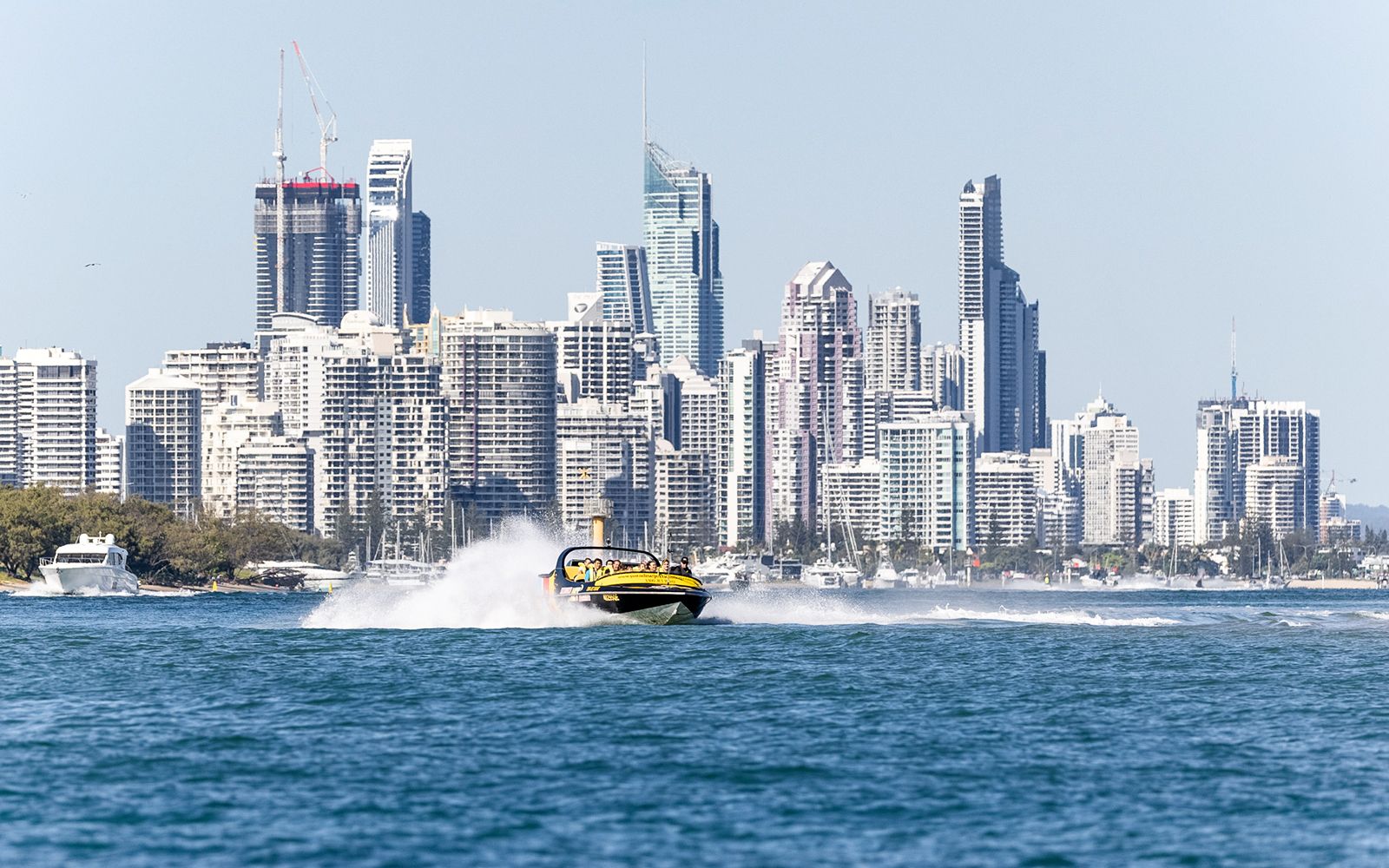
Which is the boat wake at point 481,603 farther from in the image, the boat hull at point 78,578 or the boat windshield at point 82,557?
the boat windshield at point 82,557

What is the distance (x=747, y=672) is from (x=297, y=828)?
3036 centimetres

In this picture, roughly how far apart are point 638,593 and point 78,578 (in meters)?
91.8

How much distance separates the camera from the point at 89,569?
165875 mm

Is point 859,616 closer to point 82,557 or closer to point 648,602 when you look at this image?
point 648,602

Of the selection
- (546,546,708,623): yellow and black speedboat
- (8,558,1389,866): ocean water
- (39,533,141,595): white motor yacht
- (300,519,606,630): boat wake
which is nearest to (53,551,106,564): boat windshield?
(39,533,141,595): white motor yacht

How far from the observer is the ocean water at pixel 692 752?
35.3 meters

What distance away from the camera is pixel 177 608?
459ft

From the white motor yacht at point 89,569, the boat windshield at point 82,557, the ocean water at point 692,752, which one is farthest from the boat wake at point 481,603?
the boat windshield at point 82,557

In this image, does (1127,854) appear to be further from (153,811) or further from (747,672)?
(747,672)

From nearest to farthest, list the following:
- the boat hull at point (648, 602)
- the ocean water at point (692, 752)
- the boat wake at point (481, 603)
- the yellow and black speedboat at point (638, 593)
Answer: the ocean water at point (692, 752)
the yellow and black speedboat at point (638, 593)
the boat hull at point (648, 602)
the boat wake at point (481, 603)

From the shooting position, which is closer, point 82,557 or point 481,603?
point 481,603

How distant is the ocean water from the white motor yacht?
280ft

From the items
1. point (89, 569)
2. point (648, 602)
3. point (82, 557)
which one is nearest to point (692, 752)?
point (648, 602)

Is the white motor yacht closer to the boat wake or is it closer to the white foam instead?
the boat wake
